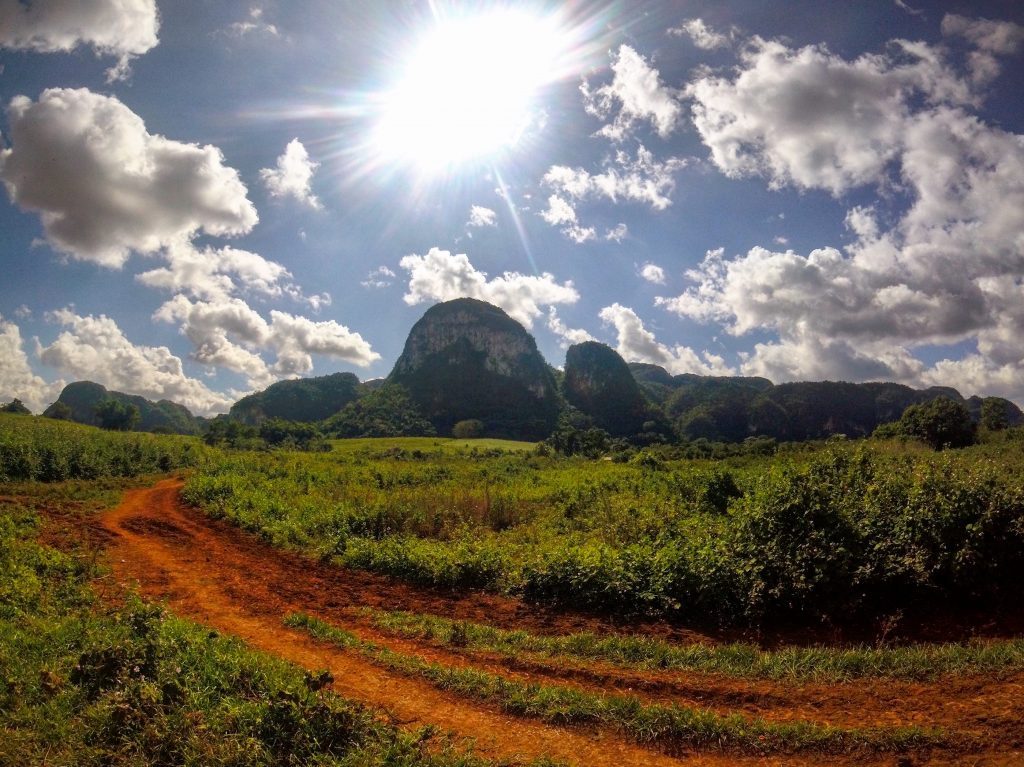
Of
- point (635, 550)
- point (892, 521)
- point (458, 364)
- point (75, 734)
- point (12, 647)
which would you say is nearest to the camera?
point (75, 734)

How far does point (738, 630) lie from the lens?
26.3 ft

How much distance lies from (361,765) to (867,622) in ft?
24.4

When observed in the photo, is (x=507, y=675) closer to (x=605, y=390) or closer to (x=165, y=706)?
(x=165, y=706)

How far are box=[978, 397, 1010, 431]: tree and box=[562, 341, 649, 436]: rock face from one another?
80.8 metres

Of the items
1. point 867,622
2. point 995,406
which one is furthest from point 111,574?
point 995,406

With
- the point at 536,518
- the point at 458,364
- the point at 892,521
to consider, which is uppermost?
the point at 458,364

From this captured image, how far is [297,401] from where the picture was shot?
616ft

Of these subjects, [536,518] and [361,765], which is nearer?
[361,765]

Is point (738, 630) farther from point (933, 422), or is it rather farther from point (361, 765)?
point (933, 422)

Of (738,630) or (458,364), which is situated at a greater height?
(458,364)

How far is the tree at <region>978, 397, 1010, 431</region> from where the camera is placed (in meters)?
66.9

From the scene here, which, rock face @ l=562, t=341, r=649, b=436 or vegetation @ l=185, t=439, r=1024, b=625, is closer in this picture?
vegetation @ l=185, t=439, r=1024, b=625

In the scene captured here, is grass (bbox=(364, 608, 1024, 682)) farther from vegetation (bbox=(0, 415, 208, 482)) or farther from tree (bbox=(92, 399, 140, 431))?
tree (bbox=(92, 399, 140, 431))

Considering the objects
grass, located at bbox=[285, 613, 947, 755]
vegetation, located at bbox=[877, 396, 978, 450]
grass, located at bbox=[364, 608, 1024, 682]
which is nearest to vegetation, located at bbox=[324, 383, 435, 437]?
vegetation, located at bbox=[877, 396, 978, 450]
